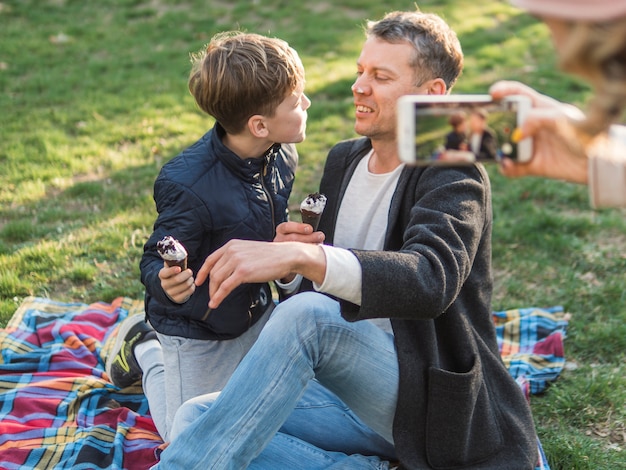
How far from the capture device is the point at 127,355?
A: 3725 mm

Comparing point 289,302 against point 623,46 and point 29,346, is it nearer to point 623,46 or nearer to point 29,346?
point 623,46

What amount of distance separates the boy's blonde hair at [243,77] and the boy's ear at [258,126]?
0.07 ft

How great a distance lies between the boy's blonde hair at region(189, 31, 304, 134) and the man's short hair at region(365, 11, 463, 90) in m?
0.41

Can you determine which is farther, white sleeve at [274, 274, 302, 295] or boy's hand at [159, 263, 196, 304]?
white sleeve at [274, 274, 302, 295]

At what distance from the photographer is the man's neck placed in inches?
121

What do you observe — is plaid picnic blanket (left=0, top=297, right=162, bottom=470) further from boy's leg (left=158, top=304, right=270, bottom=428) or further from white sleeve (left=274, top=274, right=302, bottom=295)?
white sleeve (left=274, top=274, right=302, bottom=295)

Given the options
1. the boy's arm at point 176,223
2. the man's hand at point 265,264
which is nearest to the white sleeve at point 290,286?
the boy's arm at point 176,223

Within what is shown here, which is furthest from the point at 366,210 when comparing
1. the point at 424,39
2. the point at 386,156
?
the point at 424,39


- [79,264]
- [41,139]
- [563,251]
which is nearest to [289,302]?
[79,264]

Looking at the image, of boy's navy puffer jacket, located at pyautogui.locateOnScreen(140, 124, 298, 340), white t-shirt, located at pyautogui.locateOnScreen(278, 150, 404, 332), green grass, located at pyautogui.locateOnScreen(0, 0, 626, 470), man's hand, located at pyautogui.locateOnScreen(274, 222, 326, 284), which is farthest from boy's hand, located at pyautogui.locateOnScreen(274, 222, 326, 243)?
green grass, located at pyautogui.locateOnScreen(0, 0, 626, 470)

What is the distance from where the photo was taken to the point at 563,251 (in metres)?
4.96

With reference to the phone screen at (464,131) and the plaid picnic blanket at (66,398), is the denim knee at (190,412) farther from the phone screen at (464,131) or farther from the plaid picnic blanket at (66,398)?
the phone screen at (464,131)

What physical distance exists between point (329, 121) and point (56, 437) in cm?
456

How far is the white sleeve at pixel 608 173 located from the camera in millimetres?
1865
